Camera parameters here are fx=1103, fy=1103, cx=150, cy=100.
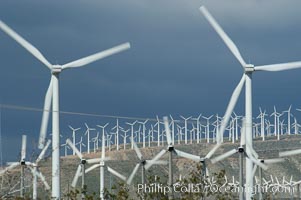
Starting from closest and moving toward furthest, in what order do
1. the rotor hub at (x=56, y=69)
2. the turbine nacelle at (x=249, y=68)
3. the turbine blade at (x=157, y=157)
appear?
1. the rotor hub at (x=56, y=69)
2. the turbine nacelle at (x=249, y=68)
3. the turbine blade at (x=157, y=157)

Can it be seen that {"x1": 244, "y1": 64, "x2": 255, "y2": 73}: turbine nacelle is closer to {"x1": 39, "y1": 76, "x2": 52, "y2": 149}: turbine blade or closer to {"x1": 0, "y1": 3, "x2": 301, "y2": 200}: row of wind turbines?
{"x1": 0, "y1": 3, "x2": 301, "y2": 200}: row of wind turbines

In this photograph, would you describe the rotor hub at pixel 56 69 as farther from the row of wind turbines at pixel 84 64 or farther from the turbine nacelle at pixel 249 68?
the turbine nacelle at pixel 249 68

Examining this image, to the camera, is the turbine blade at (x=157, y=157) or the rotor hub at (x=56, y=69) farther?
the turbine blade at (x=157, y=157)

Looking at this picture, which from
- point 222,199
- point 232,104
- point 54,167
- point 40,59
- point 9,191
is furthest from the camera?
point 222,199

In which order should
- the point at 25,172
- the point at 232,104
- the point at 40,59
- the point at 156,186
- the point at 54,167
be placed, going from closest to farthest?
the point at 25,172 → the point at 54,167 → the point at 40,59 → the point at 232,104 → the point at 156,186

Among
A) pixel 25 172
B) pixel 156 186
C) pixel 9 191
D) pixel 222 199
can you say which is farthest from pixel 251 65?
pixel 9 191

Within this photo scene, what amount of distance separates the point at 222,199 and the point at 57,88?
2241cm

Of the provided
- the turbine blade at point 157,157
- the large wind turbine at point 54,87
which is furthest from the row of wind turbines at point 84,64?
the turbine blade at point 157,157

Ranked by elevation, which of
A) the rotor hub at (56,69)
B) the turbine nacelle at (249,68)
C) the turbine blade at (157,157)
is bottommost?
the turbine blade at (157,157)

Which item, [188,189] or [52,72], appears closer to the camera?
[52,72]

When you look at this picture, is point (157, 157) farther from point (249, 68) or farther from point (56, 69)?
point (56, 69)

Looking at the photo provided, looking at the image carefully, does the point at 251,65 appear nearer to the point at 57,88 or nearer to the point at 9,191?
the point at 57,88

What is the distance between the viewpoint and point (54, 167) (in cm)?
7275

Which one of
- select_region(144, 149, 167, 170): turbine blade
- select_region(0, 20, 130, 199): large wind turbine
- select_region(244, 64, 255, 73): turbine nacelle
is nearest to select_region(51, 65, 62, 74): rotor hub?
select_region(0, 20, 130, 199): large wind turbine
